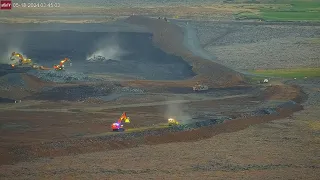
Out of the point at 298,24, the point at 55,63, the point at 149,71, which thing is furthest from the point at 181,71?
the point at 298,24

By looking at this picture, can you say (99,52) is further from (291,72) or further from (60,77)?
(291,72)

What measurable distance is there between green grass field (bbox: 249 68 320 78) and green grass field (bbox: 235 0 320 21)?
196 feet

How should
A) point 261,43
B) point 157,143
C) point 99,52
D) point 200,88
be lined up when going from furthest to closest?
1. point 261,43
2. point 99,52
3. point 200,88
4. point 157,143

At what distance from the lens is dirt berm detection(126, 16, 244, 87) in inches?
2943

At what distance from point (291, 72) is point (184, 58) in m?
13.0

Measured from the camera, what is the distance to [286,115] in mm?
58875

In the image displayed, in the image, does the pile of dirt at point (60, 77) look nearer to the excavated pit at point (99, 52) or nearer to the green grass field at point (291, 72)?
the excavated pit at point (99, 52)

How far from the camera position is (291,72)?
283 feet

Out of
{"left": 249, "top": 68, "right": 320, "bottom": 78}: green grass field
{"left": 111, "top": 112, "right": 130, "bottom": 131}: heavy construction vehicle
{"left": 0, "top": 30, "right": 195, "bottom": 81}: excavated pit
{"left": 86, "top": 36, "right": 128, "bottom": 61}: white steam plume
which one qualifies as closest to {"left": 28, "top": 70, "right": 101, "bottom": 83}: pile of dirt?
{"left": 0, "top": 30, "right": 195, "bottom": 81}: excavated pit

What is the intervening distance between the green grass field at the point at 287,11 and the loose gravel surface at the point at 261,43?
43.6 ft

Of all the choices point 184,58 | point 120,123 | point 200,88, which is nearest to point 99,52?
point 184,58

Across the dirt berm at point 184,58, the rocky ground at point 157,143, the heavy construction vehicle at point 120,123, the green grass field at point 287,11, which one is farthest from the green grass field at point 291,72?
the green grass field at point 287,11

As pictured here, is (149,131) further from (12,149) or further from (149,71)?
(149,71)

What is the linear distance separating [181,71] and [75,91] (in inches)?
834
